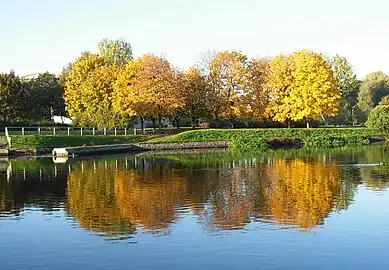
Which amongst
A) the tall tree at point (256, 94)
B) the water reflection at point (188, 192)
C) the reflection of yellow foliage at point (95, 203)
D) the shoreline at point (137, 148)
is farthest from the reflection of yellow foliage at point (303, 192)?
the tall tree at point (256, 94)

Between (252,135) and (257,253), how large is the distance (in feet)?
160

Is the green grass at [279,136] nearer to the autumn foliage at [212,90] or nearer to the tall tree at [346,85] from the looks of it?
the autumn foliage at [212,90]

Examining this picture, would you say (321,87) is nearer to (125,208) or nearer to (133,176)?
(133,176)

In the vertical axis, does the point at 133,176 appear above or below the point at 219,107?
below

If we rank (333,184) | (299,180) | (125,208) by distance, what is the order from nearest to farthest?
(125,208) < (333,184) < (299,180)

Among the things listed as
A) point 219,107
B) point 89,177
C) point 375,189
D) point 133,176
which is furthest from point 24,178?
point 219,107

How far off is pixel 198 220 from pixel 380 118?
1993 inches

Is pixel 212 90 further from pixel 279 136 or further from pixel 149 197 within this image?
pixel 149 197

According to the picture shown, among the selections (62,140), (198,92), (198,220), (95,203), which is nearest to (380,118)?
(198,92)

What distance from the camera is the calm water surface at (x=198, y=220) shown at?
13.9 m

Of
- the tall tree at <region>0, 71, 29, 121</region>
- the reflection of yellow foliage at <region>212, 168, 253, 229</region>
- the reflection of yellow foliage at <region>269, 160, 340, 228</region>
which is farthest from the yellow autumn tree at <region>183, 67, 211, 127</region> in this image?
the reflection of yellow foliage at <region>212, 168, 253, 229</region>

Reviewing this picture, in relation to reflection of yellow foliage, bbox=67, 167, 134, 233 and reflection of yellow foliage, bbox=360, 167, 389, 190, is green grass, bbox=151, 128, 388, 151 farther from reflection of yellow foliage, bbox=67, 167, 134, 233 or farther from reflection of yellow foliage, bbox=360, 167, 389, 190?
reflection of yellow foliage, bbox=67, 167, 134, 233

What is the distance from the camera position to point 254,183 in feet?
91.6

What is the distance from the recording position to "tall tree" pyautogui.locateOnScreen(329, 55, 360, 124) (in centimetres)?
9500
